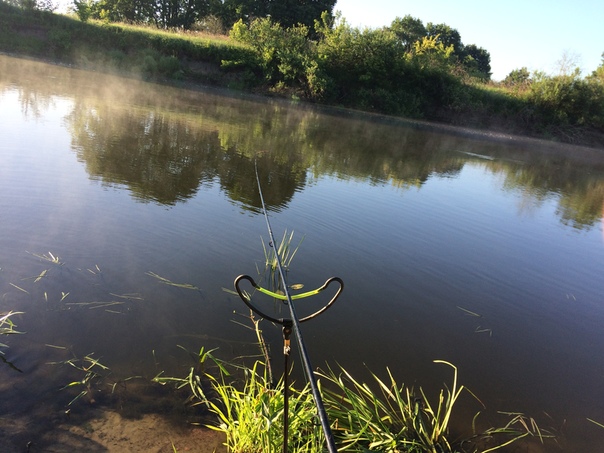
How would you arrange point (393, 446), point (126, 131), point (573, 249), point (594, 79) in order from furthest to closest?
point (594, 79), point (126, 131), point (573, 249), point (393, 446)

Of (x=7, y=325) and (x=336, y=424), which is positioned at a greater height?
(x=336, y=424)

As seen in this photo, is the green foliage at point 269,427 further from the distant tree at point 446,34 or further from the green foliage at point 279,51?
the distant tree at point 446,34

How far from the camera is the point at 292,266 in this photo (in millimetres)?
4996

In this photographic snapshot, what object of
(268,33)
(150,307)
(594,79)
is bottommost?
(150,307)

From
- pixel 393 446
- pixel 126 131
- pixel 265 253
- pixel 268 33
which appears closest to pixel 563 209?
pixel 265 253

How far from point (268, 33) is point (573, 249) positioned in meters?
28.9

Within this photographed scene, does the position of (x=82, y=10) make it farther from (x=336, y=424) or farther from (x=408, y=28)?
(x=408, y=28)

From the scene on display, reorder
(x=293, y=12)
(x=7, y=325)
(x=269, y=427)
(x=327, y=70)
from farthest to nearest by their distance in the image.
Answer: (x=293, y=12) → (x=327, y=70) → (x=7, y=325) → (x=269, y=427)

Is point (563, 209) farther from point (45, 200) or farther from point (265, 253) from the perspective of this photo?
point (45, 200)

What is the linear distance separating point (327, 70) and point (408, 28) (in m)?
33.7

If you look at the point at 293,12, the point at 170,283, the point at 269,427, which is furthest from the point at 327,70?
the point at 269,427

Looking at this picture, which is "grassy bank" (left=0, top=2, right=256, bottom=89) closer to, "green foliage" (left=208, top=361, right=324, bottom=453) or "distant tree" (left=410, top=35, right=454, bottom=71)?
"distant tree" (left=410, top=35, right=454, bottom=71)

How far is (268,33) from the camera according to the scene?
31.3 meters

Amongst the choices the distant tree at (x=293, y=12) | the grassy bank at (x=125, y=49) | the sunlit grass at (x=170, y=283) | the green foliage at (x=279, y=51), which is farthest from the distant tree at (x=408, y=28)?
the sunlit grass at (x=170, y=283)
